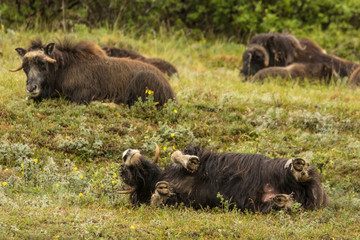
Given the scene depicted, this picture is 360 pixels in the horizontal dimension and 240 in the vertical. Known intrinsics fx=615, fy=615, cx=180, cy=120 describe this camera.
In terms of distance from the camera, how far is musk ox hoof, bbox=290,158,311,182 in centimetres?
594

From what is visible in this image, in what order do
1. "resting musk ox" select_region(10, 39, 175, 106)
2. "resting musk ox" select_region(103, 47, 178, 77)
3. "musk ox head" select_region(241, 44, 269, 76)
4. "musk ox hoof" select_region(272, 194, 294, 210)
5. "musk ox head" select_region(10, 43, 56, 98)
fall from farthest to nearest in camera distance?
"musk ox head" select_region(241, 44, 269, 76) < "resting musk ox" select_region(103, 47, 178, 77) < "resting musk ox" select_region(10, 39, 175, 106) < "musk ox head" select_region(10, 43, 56, 98) < "musk ox hoof" select_region(272, 194, 294, 210)

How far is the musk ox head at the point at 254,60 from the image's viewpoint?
51.7 ft

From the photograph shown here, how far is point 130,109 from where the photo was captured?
10.2 m

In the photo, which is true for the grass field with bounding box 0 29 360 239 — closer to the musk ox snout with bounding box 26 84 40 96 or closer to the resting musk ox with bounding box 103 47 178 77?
the musk ox snout with bounding box 26 84 40 96

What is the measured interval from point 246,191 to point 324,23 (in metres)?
15.3

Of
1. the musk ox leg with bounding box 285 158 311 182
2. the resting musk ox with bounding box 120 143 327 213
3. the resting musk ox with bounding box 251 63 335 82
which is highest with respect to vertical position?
the musk ox leg with bounding box 285 158 311 182

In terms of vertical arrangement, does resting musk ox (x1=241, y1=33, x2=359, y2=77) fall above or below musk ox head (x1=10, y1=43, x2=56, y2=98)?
below

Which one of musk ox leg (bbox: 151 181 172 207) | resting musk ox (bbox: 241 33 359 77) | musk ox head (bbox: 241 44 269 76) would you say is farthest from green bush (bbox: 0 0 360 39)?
musk ox leg (bbox: 151 181 172 207)

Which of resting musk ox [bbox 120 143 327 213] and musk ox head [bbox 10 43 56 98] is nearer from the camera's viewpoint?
resting musk ox [bbox 120 143 327 213]

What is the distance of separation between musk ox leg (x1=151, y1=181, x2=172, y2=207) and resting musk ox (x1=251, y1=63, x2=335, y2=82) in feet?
27.4

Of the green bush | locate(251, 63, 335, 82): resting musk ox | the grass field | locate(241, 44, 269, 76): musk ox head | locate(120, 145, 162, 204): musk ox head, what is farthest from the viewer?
the green bush

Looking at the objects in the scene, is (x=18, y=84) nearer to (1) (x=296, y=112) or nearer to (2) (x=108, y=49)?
(2) (x=108, y=49)

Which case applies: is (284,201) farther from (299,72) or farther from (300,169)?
(299,72)

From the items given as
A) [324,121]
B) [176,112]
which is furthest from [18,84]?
[324,121]
